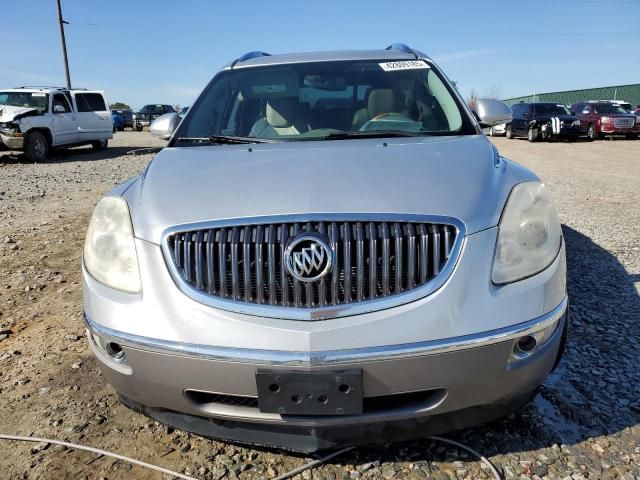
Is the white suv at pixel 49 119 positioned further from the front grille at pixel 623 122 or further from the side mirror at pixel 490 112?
the front grille at pixel 623 122

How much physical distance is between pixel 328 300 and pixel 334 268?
4.5 inches

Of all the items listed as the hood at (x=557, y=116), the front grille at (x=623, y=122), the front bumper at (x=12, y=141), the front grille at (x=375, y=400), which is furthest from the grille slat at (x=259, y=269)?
the front grille at (x=623, y=122)

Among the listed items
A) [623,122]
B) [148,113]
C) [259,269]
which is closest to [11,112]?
[259,269]

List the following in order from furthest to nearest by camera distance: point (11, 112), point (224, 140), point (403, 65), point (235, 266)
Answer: point (11, 112), point (403, 65), point (224, 140), point (235, 266)

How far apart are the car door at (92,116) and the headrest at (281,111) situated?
1431cm

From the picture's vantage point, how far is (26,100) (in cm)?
1431

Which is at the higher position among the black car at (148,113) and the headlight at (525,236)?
the black car at (148,113)

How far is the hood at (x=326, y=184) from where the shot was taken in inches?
73.6

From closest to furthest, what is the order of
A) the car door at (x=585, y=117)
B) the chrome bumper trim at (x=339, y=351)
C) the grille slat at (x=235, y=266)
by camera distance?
the chrome bumper trim at (x=339, y=351) → the grille slat at (x=235, y=266) → the car door at (x=585, y=117)

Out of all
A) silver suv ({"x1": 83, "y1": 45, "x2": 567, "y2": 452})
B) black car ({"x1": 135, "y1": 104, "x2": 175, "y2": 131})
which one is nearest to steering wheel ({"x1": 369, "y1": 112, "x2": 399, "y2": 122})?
silver suv ({"x1": 83, "y1": 45, "x2": 567, "y2": 452})

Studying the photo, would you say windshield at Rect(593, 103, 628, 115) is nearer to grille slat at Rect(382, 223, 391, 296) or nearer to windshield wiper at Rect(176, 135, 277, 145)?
windshield wiper at Rect(176, 135, 277, 145)

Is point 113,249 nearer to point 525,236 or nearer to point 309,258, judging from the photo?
point 309,258

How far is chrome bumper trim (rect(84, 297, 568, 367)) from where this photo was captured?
5.58ft

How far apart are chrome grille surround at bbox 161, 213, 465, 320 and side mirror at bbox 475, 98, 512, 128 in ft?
6.66
